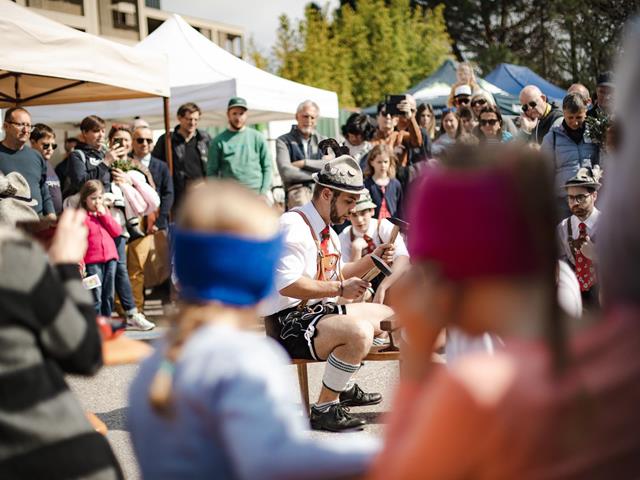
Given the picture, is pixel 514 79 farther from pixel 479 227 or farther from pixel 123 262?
pixel 479 227

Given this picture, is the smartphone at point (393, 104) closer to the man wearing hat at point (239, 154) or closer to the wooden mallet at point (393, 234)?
the man wearing hat at point (239, 154)

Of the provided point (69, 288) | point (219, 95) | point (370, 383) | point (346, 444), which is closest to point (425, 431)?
point (346, 444)

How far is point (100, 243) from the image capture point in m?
8.02

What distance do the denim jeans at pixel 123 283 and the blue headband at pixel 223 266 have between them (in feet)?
22.4

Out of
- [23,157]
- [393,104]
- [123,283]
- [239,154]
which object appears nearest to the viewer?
[23,157]

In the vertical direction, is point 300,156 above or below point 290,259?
above

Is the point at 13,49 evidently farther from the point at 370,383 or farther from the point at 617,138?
the point at 617,138

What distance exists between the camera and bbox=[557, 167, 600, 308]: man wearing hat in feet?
18.7

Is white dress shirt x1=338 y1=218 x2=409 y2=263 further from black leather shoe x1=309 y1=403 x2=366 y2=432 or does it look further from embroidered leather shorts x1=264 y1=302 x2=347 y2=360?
black leather shoe x1=309 y1=403 x2=366 y2=432

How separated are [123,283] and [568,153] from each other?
4156 mm

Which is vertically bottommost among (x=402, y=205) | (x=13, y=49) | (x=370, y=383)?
(x=370, y=383)

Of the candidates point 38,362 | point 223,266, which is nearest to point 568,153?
point 38,362

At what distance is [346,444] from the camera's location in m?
1.61

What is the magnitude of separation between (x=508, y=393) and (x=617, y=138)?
44 cm
